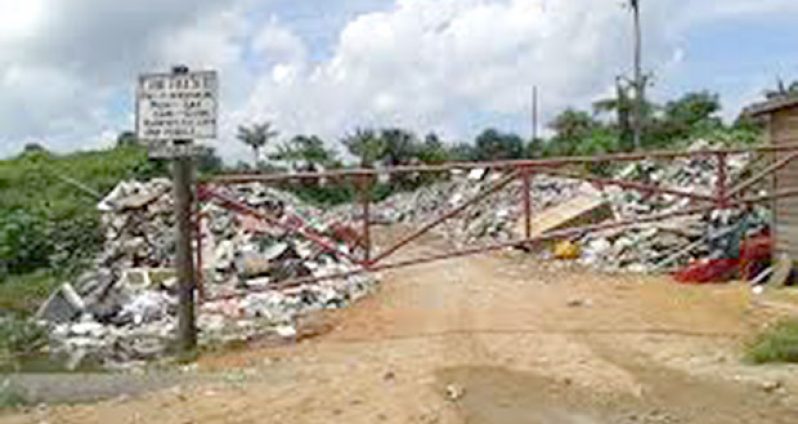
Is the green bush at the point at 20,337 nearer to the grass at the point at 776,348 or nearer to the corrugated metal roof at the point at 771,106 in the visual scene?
the grass at the point at 776,348

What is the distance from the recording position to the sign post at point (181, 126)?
12414mm

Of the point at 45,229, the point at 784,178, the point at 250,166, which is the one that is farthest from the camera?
the point at 250,166

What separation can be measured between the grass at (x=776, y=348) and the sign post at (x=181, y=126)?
17.7 feet

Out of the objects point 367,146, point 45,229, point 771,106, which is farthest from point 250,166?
point 771,106

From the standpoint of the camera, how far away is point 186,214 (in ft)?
41.1

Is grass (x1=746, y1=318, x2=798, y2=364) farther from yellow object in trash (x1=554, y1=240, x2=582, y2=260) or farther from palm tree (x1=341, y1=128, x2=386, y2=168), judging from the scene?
palm tree (x1=341, y1=128, x2=386, y2=168)

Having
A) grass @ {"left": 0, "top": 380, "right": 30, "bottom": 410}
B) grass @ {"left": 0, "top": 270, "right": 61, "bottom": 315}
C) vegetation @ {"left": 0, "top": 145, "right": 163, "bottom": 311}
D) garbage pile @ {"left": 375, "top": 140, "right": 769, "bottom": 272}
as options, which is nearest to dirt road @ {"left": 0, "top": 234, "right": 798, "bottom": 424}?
grass @ {"left": 0, "top": 380, "right": 30, "bottom": 410}

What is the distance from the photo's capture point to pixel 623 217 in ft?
75.3

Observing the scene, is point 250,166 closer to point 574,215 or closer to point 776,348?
point 574,215

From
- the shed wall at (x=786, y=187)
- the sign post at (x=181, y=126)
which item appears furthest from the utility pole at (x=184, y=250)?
the shed wall at (x=786, y=187)

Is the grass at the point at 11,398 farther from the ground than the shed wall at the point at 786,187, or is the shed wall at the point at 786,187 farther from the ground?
the shed wall at the point at 786,187

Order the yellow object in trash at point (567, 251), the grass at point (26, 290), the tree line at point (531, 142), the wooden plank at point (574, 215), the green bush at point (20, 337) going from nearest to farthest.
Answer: the green bush at point (20, 337)
the grass at point (26, 290)
the yellow object in trash at point (567, 251)
the wooden plank at point (574, 215)
the tree line at point (531, 142)

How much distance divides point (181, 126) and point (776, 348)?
5955 mm

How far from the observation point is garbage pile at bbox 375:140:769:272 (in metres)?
19.8
